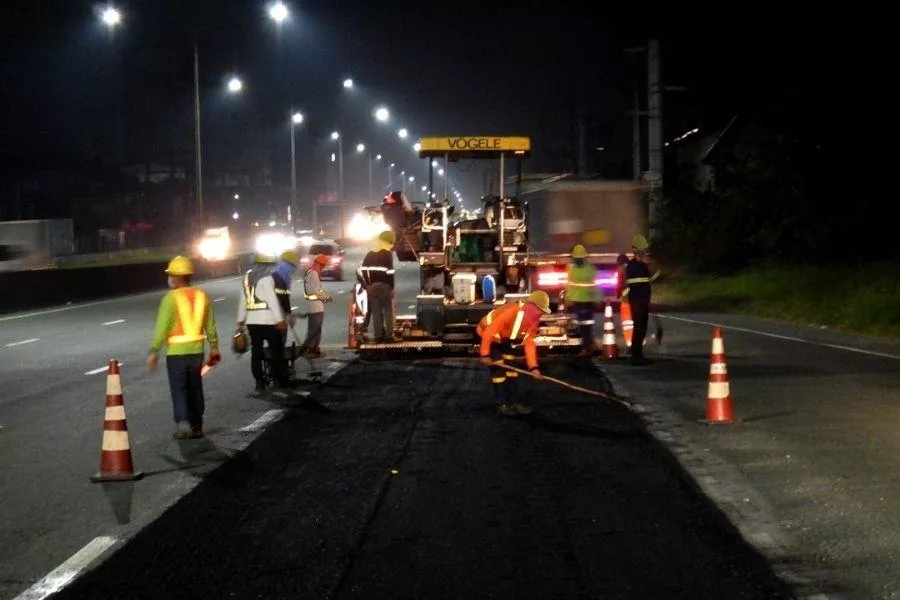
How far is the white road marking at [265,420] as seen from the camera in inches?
489

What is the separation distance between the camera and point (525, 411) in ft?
42.3

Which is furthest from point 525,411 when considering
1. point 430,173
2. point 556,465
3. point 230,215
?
point 230,215

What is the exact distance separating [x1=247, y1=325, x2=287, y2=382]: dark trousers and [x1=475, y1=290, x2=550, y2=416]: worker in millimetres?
3230

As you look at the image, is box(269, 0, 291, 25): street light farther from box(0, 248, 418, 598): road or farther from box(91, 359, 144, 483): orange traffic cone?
box(91, 359, 144, 483): orange traffic cone

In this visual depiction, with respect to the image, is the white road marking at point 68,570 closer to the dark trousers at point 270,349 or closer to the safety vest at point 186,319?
the safety vest at point 186,319

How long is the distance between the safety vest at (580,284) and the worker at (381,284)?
2686mm

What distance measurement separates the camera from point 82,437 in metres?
12.0

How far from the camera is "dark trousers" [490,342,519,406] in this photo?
12.8m

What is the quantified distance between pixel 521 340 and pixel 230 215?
108 meters

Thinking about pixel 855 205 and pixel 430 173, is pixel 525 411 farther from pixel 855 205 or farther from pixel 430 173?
pixel 855 205

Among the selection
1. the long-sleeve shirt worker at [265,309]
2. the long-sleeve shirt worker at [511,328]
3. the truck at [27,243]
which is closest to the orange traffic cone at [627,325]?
the long-sleeve shirt worker at [265,309]

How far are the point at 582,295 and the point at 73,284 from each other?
2283 cm

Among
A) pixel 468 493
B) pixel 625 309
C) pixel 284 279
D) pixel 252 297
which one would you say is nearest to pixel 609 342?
pixel 625 309

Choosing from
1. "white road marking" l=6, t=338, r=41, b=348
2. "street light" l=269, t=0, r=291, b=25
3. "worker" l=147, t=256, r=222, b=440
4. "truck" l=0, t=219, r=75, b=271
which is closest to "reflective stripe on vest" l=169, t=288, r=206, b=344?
"worker" l=147, t=256, r=222, b=440
